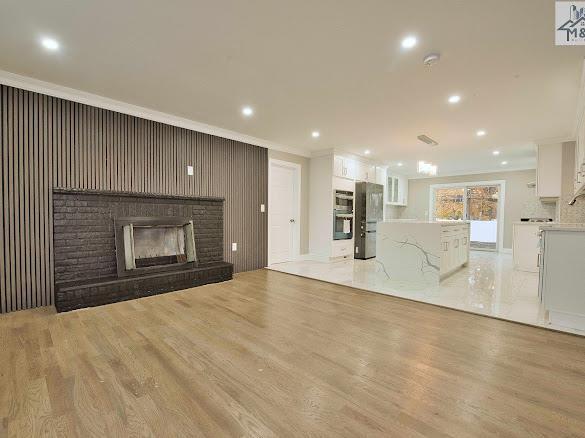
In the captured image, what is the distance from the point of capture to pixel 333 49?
8.02 ft

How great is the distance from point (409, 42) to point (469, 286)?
3411 mm

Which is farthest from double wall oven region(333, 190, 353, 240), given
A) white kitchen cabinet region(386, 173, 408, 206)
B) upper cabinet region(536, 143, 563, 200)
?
upper cabinet region(536, 143, 563, 200)

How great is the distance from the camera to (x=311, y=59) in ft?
8.55

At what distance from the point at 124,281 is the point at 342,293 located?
2.69 m

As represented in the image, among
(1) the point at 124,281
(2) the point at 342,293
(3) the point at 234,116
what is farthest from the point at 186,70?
(2) the point at 342,293

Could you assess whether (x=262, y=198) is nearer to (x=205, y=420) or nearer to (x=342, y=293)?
(x=342, y=293)

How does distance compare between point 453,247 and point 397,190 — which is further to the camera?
point 397,190

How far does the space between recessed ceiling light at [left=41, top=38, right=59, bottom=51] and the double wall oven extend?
16.0ft

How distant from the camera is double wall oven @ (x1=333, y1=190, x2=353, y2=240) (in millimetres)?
6211

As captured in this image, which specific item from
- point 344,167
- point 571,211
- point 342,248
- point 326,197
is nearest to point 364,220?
point 342,248

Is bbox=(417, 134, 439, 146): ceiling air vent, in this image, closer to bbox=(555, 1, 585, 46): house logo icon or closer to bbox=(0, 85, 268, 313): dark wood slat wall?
bbox=(555, 1, 585, 46): house logo icon

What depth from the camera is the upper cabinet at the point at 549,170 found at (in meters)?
4.89

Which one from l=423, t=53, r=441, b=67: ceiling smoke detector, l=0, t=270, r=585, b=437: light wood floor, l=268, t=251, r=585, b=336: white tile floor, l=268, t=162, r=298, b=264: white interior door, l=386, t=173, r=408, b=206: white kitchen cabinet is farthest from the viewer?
l=386, t=173, r=408, b=206: white kitchen cabinet

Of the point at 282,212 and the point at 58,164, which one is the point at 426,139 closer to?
the point at 282,212
